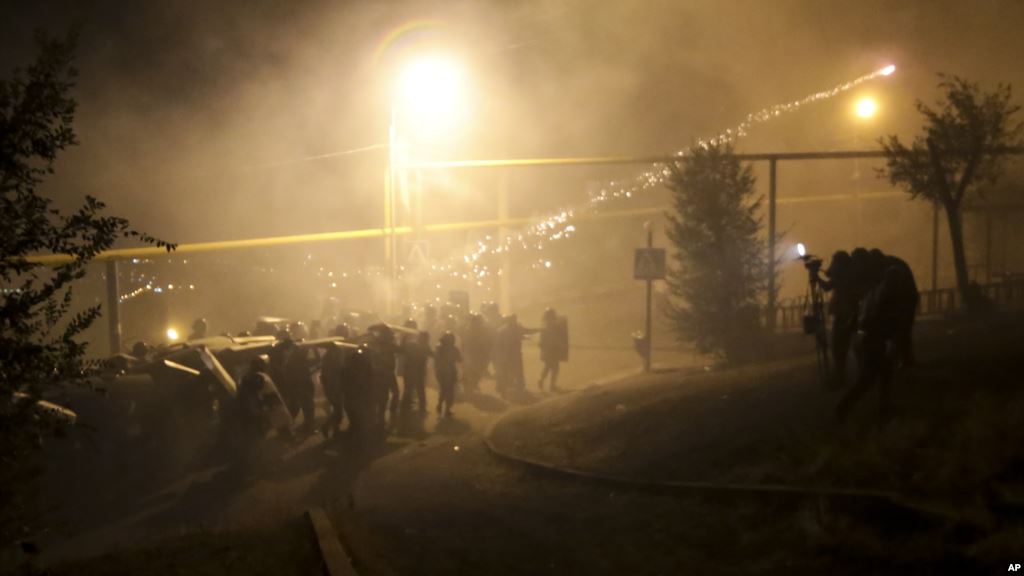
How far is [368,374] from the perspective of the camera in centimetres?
1596

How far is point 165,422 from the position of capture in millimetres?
15406

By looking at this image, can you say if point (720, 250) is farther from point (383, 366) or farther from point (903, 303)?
point (903, 303)

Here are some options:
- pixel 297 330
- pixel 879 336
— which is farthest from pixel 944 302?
pixel 879 336

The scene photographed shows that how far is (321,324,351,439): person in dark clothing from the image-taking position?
1662 centimetres

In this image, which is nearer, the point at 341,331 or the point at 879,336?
the point at 879,336

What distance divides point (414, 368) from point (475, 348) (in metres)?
3.49

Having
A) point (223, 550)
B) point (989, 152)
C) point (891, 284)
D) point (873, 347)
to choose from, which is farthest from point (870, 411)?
point (989, 152)

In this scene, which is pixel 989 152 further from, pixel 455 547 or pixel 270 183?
pixel 270 183

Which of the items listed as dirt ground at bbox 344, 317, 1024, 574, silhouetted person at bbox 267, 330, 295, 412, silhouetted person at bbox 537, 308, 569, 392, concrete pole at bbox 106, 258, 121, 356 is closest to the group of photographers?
dirt ground at bbox 344, 317, 1024, 574

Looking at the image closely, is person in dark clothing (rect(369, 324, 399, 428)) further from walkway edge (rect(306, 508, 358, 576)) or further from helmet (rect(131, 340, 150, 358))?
walkway edge (rect(306, 508, 358, 576))

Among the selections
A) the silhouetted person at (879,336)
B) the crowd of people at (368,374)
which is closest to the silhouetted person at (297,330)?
the crowd of people at (368,374)

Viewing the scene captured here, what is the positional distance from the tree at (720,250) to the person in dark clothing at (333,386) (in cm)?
718

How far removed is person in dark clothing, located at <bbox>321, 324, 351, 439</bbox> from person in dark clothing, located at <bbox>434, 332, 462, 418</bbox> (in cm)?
209

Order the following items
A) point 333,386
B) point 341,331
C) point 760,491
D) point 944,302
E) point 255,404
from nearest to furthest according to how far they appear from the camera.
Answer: point 760,491, point 255,404, point 333,386, point 341,331, point 944,302
